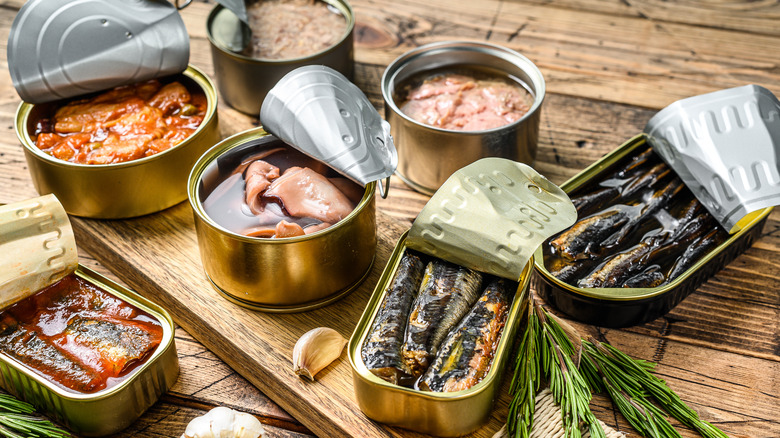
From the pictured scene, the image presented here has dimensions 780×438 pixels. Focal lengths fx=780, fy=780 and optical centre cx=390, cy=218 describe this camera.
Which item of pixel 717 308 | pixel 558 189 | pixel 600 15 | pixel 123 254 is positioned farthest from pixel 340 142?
pixel 600 15

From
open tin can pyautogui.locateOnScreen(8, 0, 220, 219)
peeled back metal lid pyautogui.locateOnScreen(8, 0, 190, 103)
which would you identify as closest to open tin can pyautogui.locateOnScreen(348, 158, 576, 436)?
open tin can pyautogui.locateOnScreen(8, 0, 220, 219)

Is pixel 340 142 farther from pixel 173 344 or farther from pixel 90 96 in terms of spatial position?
pixel 90 96

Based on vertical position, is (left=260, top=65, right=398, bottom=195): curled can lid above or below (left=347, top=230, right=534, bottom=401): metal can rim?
above

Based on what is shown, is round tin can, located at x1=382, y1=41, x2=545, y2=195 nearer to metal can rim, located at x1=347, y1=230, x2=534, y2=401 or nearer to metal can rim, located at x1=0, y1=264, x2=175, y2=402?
metal can rim, located at x1=347, y1=230, x2=534, y2=401

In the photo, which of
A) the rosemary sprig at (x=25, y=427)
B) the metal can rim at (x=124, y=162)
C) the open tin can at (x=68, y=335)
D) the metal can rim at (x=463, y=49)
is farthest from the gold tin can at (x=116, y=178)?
the rosemary sprig at (x=25, y=427)

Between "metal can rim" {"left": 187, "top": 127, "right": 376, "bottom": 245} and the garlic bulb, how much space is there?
0.42 meters

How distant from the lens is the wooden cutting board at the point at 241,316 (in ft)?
6.31

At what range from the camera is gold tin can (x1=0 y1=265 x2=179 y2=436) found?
180 cm

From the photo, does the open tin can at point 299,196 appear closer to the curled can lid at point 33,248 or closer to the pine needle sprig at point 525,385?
the curled can lid at point 33,248

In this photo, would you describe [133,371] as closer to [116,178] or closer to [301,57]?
[116,178]

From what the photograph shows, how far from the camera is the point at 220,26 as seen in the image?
111 inches

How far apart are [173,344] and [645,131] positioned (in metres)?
1.56

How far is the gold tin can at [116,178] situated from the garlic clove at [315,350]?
71 centimetres

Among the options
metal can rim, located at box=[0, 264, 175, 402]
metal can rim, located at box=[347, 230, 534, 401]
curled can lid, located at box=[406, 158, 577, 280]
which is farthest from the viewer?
curled can lid, located at box=[406, 158, 577, 280]
